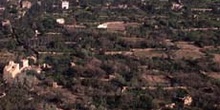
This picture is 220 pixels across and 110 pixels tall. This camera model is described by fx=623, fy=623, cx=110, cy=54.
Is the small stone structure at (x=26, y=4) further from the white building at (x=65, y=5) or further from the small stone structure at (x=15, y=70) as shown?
the small stone structure at (x=15, y=70)

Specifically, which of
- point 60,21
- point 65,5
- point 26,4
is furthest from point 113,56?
point 26,4

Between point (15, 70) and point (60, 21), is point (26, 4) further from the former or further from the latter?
point (15, 70)

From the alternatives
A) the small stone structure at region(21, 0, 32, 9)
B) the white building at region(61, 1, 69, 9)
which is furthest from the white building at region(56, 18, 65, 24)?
the small stone structure at region(21, 0, 32, 9)

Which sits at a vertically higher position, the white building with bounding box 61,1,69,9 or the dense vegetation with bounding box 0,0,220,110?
the dense vegetation with bounding box 0,0,220,110

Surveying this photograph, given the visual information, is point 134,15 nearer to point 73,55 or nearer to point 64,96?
point 73,55

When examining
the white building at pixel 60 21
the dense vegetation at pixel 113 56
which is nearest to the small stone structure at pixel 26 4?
the dense vegetation at pixel 113 56

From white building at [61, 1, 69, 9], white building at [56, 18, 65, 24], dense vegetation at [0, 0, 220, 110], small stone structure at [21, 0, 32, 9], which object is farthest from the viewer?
small stone structure at [21, 0, 32, 9]

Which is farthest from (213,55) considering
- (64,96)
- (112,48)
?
(64,96)

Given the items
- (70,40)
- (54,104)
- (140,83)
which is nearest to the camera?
(54,104)

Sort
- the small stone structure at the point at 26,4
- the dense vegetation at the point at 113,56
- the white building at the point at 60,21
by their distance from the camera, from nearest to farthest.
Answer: the dense vegetation at the point at 113,56, the white building at the point at 60,21, the small stone structure at the point at 26,4

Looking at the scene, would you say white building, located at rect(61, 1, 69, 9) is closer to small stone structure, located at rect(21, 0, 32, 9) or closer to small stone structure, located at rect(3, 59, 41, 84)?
small stone structure, located at rect(21, 0, 32, 9)

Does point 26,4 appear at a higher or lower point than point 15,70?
lower
